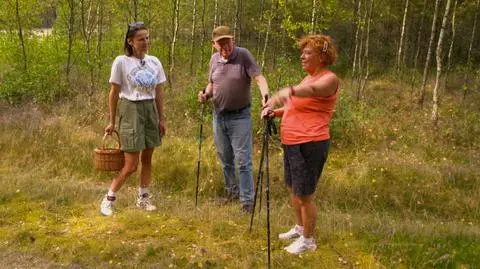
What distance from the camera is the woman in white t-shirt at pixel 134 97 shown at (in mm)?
4773

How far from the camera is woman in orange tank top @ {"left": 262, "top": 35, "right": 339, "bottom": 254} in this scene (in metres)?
3.74

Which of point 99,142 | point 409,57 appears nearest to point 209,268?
point 99,142

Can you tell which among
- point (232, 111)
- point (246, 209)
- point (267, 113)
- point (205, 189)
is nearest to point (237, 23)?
point (205, 189)

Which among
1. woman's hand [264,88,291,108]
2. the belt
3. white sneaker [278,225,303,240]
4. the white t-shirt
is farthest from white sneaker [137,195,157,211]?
woman's hand [264,88,291,108]

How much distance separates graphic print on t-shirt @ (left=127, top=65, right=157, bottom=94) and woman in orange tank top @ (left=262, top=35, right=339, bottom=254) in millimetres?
1396

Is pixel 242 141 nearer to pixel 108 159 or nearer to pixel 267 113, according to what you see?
pixel 267 113

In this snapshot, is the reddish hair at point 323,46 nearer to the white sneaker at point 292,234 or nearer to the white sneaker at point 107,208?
the white sneaker at point 292,234

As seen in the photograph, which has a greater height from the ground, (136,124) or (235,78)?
(235,78)

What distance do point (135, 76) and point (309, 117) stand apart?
1905 mm

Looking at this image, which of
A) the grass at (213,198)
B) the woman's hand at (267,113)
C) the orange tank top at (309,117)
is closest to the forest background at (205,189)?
the grass at (213,198)

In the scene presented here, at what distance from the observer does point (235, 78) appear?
16.8ft

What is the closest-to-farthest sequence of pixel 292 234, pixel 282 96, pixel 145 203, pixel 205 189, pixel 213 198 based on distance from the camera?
1. pixel 282 96
2. pixel 292 234
3. pixel 145 203
4. pixel 213 198
5. pixel 205 189

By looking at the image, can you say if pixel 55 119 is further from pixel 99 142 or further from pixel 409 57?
pixel 409 57

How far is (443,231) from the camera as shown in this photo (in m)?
4.99
